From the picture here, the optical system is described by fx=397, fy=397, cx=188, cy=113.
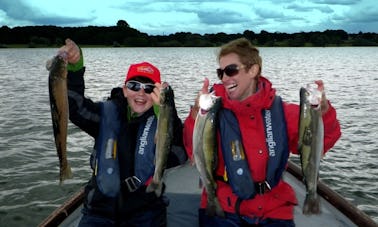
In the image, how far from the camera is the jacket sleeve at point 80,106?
186 inches

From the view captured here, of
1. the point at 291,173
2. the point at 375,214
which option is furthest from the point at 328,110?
the point at 375,214

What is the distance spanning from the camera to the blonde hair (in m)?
4.96

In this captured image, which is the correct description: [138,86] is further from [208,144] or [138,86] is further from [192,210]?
[192,210]

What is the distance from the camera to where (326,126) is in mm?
4570

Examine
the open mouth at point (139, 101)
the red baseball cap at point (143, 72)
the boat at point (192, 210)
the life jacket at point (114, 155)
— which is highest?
the red baseball cap at point (143, 72)

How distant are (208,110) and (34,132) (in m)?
13.9

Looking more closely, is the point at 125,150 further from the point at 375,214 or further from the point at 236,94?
the point at 375,214

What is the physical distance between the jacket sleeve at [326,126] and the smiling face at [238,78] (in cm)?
56

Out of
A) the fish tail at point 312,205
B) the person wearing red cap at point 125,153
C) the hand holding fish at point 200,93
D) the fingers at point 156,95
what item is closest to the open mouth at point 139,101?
the person wearing red cap at point 125,153

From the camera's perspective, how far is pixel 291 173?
7895mm

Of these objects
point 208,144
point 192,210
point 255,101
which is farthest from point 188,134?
point 192,210

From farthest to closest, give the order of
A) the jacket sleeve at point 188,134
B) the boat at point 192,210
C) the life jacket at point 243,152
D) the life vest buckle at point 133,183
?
the boat at point 192,210 < the life vest buckle at point 133,183 < the jacket sleeve at point 188,134 < the life jacket at point 243,152

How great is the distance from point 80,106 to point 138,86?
0.75 meters

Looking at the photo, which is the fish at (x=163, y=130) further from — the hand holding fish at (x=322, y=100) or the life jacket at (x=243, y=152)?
the hand holding fish at (x=322, y=100)
